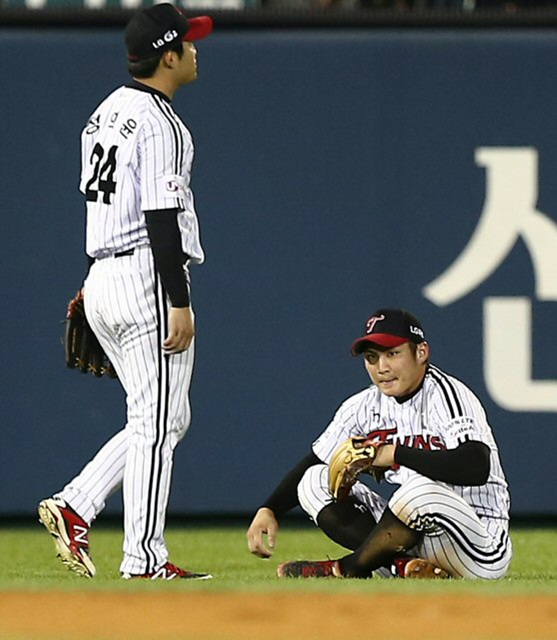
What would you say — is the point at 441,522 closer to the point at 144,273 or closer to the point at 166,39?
the point at 144,273

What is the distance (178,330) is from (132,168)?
0.54 m

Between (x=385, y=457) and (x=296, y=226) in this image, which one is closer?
(x=385, y=457)

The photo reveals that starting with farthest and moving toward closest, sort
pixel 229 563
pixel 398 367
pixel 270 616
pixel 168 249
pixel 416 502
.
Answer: pixel 229 563 → pixel 398 367 → pixel 168 249 → pixel 416 502 → pixel 270 616

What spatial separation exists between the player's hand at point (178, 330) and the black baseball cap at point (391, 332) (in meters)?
0.55

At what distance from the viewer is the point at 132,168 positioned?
18.6 ft

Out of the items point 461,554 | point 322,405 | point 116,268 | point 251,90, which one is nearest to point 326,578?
point 461,554

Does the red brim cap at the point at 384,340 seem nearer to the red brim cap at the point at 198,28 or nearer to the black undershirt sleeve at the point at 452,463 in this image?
the black undershirt sleeve at the point at 452,463

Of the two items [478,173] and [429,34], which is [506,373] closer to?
[478,173]

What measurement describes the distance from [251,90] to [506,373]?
170 cm

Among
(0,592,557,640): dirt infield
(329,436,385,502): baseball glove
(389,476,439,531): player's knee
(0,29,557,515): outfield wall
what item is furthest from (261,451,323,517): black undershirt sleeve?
(0,29,557,515): outfield wall

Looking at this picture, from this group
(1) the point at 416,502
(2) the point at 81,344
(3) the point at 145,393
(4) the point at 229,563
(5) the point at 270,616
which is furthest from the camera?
(4) the point at 229,563

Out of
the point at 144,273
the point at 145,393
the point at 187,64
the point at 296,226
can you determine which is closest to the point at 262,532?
the point at 145,393

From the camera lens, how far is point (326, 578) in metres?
5.64

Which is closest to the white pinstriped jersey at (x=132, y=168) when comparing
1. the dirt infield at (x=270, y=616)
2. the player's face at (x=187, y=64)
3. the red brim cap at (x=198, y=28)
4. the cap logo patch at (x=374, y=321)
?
the player's face at (x=187, y=64)
